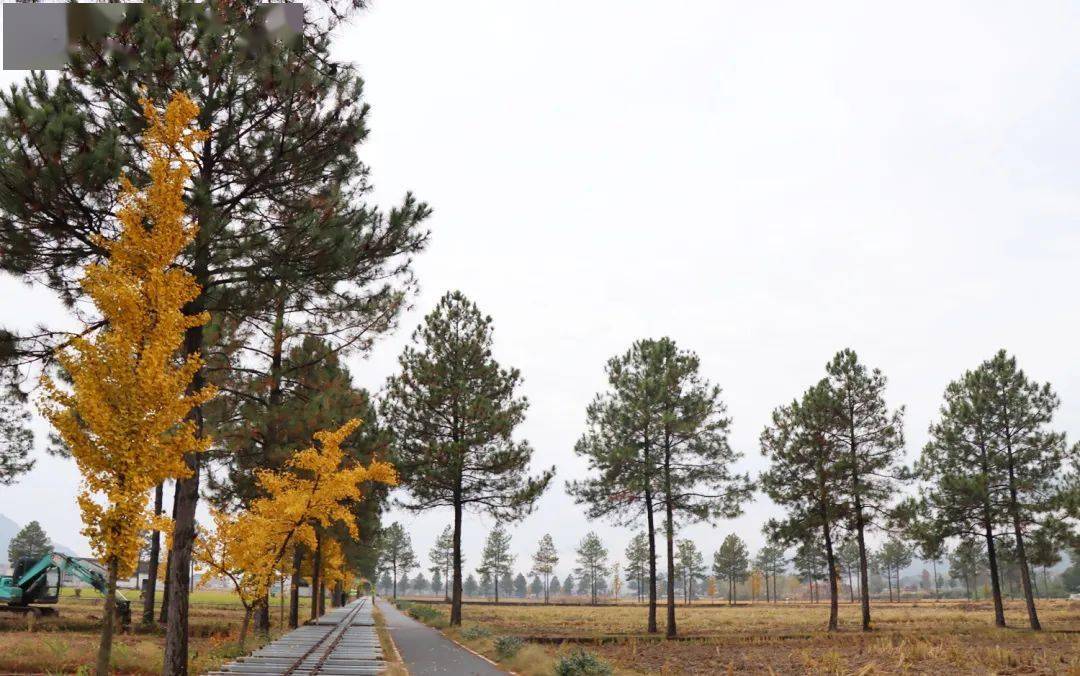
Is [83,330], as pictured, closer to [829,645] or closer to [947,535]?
[829,645]

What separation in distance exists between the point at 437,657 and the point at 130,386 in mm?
12691

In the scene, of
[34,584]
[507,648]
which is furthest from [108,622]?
[34,584]

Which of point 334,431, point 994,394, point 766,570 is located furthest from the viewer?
point 766,570

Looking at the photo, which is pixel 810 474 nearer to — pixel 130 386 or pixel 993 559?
pixel 993 559

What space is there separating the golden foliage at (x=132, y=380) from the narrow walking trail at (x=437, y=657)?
8287 mm

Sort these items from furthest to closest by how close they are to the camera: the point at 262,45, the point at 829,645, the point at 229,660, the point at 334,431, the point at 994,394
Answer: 1. the point at 994,394
2. the point at 829,645
3. the point at 334,431
4. the point at 229,660
5. the point at 262,45

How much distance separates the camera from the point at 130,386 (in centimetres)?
895

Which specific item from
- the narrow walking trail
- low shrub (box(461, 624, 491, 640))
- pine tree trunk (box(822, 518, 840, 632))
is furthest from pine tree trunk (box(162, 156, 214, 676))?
pine tree trunk (box(822, 518, 840, 632))

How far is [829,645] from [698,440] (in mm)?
9737

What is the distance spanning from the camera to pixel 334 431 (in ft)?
71.7

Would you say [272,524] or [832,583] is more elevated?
[272,524]

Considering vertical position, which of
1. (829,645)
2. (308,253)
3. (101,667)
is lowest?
(829,645)

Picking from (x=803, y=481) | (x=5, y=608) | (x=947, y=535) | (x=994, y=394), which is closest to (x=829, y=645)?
(x=803, y=481)

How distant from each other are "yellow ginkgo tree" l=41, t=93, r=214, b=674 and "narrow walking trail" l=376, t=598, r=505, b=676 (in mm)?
8007
